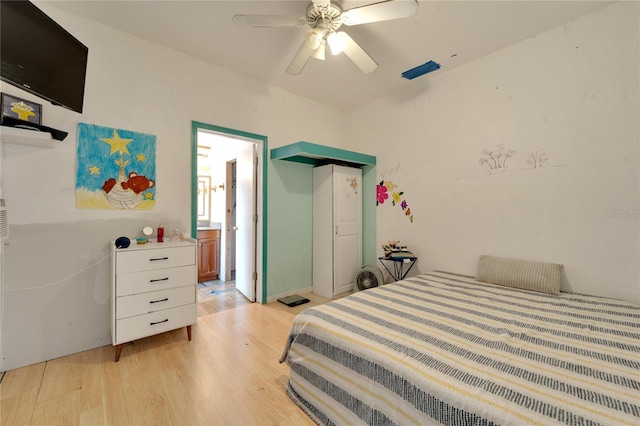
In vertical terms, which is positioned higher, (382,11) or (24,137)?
(382,11)

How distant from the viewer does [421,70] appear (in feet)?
9.68

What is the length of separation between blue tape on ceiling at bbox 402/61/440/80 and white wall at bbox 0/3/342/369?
6.83ft

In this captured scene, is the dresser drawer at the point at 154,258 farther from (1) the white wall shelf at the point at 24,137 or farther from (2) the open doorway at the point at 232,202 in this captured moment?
(1) the white wall shelf at the point at 24,137

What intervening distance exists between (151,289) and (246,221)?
5.05 feet

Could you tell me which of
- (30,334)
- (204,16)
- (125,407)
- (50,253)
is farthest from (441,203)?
(30,334)

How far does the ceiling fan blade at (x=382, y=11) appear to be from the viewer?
5.29 ft

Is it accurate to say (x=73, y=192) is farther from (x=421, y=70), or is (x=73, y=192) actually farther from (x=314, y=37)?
(x=421, y=70)

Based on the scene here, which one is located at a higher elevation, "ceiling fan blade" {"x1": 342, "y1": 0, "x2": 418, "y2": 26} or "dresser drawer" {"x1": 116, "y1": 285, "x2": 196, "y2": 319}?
"ceiling fan blade" {"x1": 342, "y1": 0, "x2": 418, "y2": 26}

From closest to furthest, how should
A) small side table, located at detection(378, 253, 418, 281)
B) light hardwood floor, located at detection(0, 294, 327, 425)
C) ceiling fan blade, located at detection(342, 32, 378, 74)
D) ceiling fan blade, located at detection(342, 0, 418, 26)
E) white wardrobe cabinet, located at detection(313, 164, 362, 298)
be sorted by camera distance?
1. light hardwood floor, located at detection(0, 294, 327, 425)
2. ceiling fan blade, located at detection(342, 0, 418, 26)
3. ceiling fan blade, located at detection(342, 32, 378, 74)
4. small side table, located at detection(378, 253, 418, 281)
5. white wardrobe cabinet, located at detection(313, 164, 362, 298)

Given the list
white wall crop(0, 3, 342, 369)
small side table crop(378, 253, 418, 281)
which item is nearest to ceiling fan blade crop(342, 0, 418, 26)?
white wall crop(0, 3, 342, 369)

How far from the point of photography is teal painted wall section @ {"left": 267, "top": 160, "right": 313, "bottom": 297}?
3.40 meters

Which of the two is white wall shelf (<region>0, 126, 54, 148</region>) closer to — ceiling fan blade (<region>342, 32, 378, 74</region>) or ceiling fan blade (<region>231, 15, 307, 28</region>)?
ceiling fan blade (<region>231, 15, 307, 28</region>)

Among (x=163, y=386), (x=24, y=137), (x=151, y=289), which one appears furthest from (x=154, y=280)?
(x=24, y=137)

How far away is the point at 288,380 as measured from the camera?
1762mm
